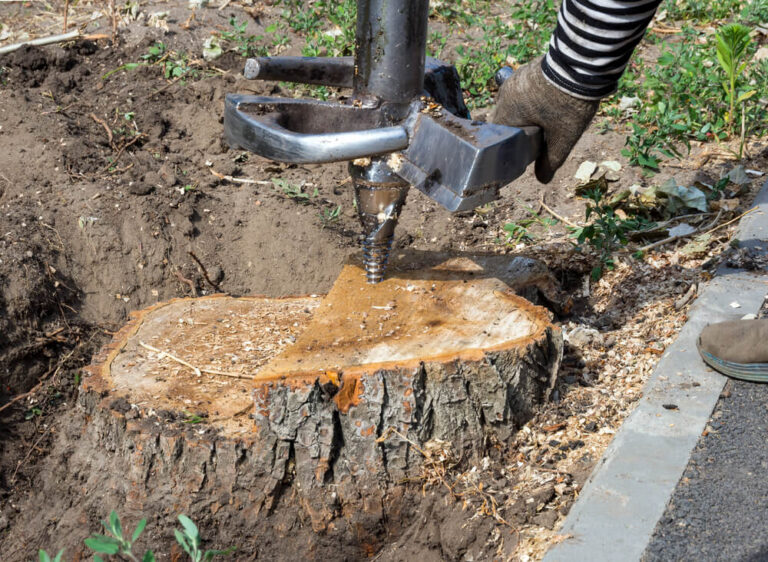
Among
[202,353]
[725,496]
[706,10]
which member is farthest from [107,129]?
[706,10]

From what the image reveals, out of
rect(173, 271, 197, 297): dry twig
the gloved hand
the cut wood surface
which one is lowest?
rect(173, 271, 197, 297): dry twig

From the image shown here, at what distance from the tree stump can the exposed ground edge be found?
1.26 ft

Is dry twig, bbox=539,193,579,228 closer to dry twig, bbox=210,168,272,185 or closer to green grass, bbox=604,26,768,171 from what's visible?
green grass, bbox=604,26,768,171

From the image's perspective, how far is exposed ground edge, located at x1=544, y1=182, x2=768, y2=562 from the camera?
233cm

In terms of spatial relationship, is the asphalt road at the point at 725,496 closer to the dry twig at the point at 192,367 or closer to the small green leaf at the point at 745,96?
the dry twig at the point at 192,367

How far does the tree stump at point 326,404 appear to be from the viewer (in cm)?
272

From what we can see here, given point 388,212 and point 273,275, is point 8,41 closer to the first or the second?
→ point 273,275

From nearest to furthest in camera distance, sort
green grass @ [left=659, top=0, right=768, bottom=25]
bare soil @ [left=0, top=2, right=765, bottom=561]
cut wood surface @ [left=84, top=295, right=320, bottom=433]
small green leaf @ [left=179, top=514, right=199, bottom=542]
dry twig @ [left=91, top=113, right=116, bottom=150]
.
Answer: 1. small green leaf @ [left=179, top=514, right=199, bottom=542]
2. bare soil @ [left=0, top=2, right=765, bottom=561]
3. cut wood surface @ [left=84, top=295, right=320, bottom=433]
4. dry twig @ [left=91, top=113, right=116, bottom=150]
5. green grass @ [left=659, top=0, right=768, bottom=25]

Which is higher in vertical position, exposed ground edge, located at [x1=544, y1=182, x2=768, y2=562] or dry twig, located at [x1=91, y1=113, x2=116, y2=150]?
exposed ground edge, located at [x1=544, y1=182, x2=768, y2=562]

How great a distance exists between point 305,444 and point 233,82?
3.33 meters

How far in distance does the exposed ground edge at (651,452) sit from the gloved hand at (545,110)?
89 cm

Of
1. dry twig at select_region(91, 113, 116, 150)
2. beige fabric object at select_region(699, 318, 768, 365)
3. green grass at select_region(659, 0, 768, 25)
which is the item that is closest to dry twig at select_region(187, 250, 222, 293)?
dry twig at select_region(91, 113, 116, 150)

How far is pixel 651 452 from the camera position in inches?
Result: 104

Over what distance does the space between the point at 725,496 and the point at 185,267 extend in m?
2.90
